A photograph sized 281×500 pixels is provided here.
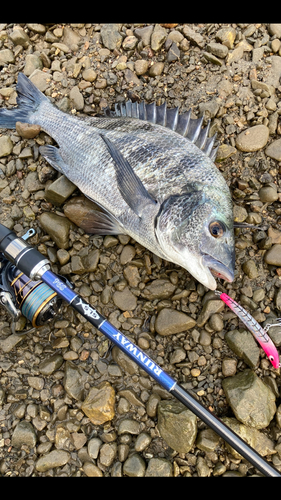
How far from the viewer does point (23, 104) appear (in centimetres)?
318

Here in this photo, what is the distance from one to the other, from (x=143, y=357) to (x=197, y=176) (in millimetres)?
1493

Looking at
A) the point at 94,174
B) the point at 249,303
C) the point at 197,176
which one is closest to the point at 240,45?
the point at 197,176

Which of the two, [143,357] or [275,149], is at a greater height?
[275,149]

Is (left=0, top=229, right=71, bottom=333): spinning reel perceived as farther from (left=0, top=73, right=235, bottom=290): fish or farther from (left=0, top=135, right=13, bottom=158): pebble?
(left=0, top=135, right=13, bottom=158): pebble

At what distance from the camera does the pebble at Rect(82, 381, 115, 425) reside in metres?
2.45

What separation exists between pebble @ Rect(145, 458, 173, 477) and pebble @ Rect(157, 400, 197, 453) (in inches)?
4.9

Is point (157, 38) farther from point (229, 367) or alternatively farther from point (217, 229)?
point (229, 367)

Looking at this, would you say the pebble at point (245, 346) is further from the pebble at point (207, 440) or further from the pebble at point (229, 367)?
the pebble at point (207, 440)

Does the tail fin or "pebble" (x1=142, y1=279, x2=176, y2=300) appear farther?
the tail fin

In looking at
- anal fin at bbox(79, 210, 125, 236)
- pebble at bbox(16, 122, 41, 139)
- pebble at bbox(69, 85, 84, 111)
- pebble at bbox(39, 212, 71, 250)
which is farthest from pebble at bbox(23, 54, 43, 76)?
anal fin at bbox(79, 210, 125, 236)

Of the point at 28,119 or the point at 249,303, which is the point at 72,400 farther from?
the point at 28,119

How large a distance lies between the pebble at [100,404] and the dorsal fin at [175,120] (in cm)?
222

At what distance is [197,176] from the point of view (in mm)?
2418

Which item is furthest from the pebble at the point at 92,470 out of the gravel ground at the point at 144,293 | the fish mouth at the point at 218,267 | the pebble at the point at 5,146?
the pebble at the point at 5,146
